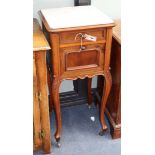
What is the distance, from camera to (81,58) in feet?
5.52

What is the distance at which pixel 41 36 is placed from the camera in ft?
5.36

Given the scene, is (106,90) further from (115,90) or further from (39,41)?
(39,41)

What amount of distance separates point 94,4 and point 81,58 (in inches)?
21.3

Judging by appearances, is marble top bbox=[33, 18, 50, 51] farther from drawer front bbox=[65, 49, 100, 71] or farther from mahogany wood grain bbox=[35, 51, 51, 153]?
drawer front bbox=[65, 49, 100, 71]

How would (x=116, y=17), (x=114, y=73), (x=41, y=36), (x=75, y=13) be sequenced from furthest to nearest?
(x=116, y=17) < (x=114, y=73) < (x=75, y=13) < (x=41, y=36)

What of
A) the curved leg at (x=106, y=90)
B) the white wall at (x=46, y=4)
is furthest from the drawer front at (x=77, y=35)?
the white wall at (x=46, y=4)

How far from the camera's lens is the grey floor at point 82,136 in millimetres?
1882

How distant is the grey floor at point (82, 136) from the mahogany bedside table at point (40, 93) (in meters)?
0.14

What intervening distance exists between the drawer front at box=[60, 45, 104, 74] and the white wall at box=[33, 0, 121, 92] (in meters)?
0.46

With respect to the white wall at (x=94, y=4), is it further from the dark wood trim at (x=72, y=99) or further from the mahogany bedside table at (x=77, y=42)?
the mahogany bedside table at (x=77, y=42)

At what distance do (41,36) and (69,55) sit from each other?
184 mm

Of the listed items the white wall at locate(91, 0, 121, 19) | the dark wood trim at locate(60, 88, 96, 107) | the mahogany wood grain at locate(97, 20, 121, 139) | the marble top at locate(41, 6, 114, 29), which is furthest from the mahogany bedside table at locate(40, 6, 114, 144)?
the dark wood trim at locate(60, 88, 96, 107)
